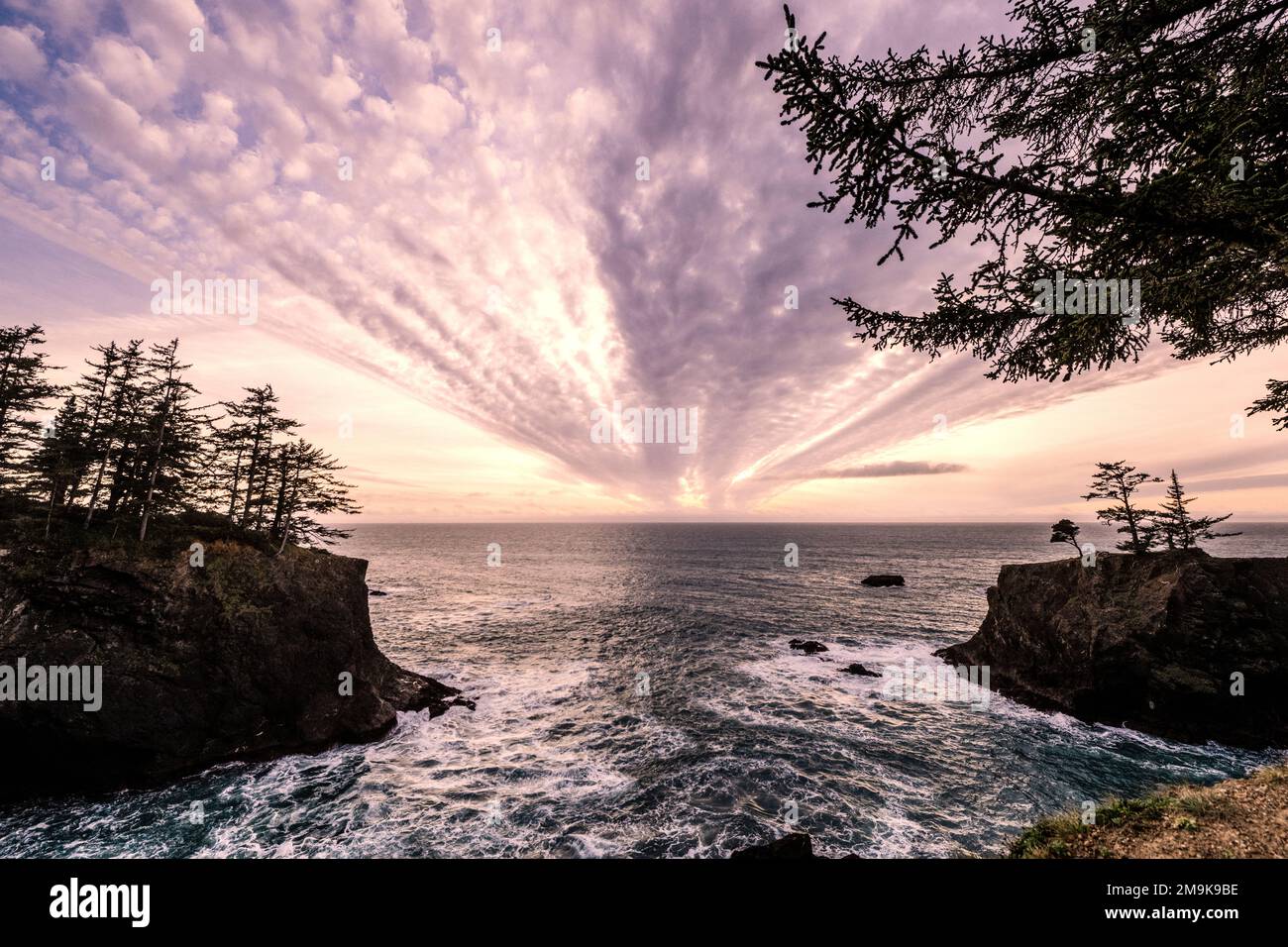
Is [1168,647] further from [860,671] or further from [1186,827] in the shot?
[1186,827]

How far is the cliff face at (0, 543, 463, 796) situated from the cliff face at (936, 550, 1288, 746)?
35676 mm

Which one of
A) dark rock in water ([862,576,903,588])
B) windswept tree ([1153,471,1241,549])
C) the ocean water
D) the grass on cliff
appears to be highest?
windswept tree ([1153,471,1241,549])

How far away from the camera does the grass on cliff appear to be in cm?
780

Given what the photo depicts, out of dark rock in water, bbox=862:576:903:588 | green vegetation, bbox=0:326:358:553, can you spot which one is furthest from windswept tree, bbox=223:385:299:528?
dark rock in water, bbox=862:576:903:588

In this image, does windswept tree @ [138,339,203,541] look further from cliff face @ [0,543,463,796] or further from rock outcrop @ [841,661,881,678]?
rock outcrop @ [841,661,881,678]

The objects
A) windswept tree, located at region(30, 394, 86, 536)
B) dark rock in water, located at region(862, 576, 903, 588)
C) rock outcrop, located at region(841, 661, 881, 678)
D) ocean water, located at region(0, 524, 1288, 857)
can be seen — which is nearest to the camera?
ocean water, located at region(0, 524, 1288, 857)

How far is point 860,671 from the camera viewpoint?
30641mm

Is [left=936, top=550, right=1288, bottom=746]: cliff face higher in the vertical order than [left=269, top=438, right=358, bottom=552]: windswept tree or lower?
lower

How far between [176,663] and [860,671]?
123 feet

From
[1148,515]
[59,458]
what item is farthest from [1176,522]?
[59,458]

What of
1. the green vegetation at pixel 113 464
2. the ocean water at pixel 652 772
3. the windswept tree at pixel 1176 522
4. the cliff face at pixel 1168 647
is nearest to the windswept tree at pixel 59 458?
the green vegetation at pixel 113 464
